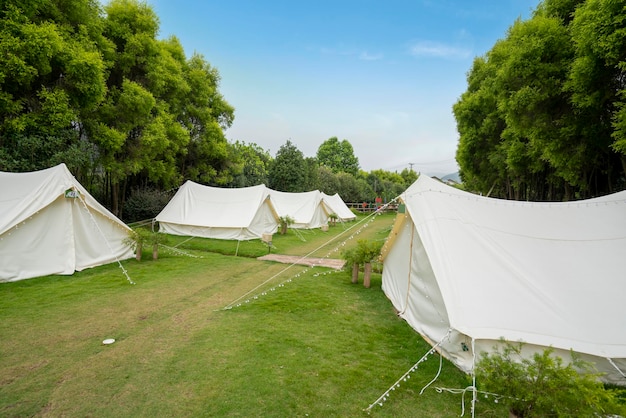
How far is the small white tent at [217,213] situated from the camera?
12578 mm

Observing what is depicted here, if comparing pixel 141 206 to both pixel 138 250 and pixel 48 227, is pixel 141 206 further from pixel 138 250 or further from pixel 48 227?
pixel 48 227

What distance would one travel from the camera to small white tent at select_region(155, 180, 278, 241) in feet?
41.3

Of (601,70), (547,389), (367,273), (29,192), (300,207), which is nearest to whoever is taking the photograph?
(547,389)

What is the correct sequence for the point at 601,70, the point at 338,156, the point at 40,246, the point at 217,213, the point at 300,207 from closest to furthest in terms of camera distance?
1. the point at 601,70
2. the point at 40,246
3. the point at 217,213
4. the point at 300,207
5. the point at 338,156

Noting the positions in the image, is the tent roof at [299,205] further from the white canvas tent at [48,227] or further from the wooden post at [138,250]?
the white canvas tent at [48,227]

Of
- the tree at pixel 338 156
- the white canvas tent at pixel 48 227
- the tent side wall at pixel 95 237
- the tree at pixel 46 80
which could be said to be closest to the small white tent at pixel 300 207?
the tent side wall at pixel 95 237

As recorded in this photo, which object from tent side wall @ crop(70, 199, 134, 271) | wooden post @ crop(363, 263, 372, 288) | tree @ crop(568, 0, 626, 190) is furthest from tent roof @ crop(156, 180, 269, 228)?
tree @ crop(568, 0, 626, 190)

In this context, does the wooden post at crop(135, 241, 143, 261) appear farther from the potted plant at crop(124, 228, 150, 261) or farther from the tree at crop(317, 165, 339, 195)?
the tree at crop(317, 165, 339, 195)

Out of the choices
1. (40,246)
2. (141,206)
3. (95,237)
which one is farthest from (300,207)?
(40,246)

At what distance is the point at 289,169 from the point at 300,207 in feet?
27.0

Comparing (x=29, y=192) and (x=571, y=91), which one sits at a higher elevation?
(x=571, y=91)

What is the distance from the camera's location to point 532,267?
3684mm

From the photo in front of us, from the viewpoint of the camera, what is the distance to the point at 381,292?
244 inches

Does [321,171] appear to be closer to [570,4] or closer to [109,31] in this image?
[109,31]
